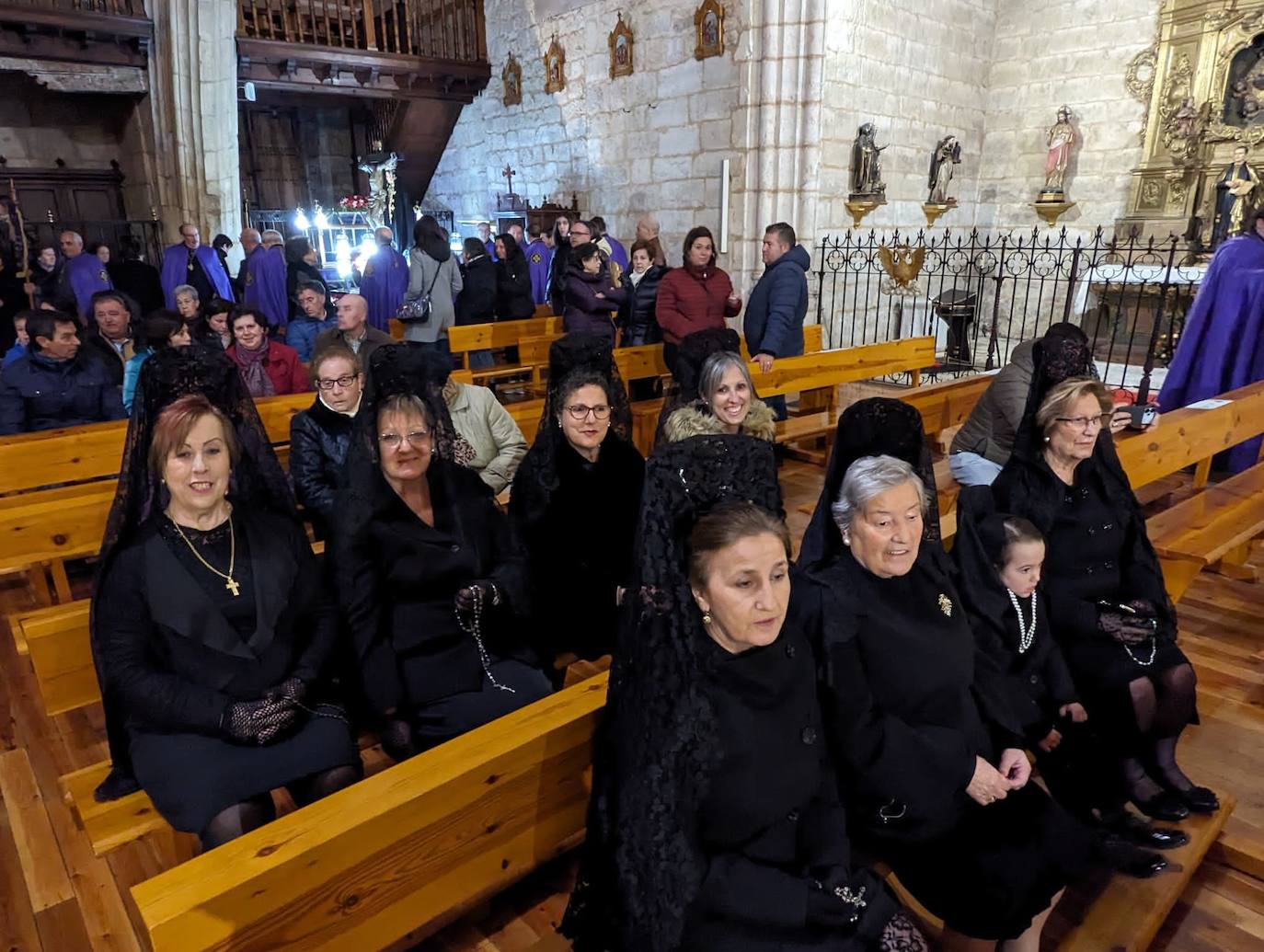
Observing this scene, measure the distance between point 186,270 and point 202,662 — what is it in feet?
23.7

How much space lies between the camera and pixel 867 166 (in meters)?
9.14

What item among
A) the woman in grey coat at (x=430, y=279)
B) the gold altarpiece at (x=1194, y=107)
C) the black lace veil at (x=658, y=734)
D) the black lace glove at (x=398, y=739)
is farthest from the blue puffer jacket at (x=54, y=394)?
the gold altarpiece at (x=1194, y=107)

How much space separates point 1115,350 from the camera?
380 inches

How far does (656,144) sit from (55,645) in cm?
940

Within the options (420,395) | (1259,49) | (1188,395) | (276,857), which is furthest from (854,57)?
(276,857)

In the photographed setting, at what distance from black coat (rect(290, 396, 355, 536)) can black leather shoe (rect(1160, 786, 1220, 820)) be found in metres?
3.04

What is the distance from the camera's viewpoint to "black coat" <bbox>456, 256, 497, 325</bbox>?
7.27 m

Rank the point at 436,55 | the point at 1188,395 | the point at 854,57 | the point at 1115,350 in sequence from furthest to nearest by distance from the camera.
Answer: the point at 436,55 → the point at 1115,350 → the point at 854,57 → the point at 1188,395

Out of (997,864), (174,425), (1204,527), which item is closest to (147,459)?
(174,425)

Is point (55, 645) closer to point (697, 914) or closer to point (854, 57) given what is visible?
point (697, 914)

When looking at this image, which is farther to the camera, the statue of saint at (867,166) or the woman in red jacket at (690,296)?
the statue of saint at (867,166)

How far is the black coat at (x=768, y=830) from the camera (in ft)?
4.97

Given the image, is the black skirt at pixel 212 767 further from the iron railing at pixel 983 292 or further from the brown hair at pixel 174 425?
the iron railing at pixel 983 292

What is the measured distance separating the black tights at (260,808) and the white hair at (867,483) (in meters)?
1.45
